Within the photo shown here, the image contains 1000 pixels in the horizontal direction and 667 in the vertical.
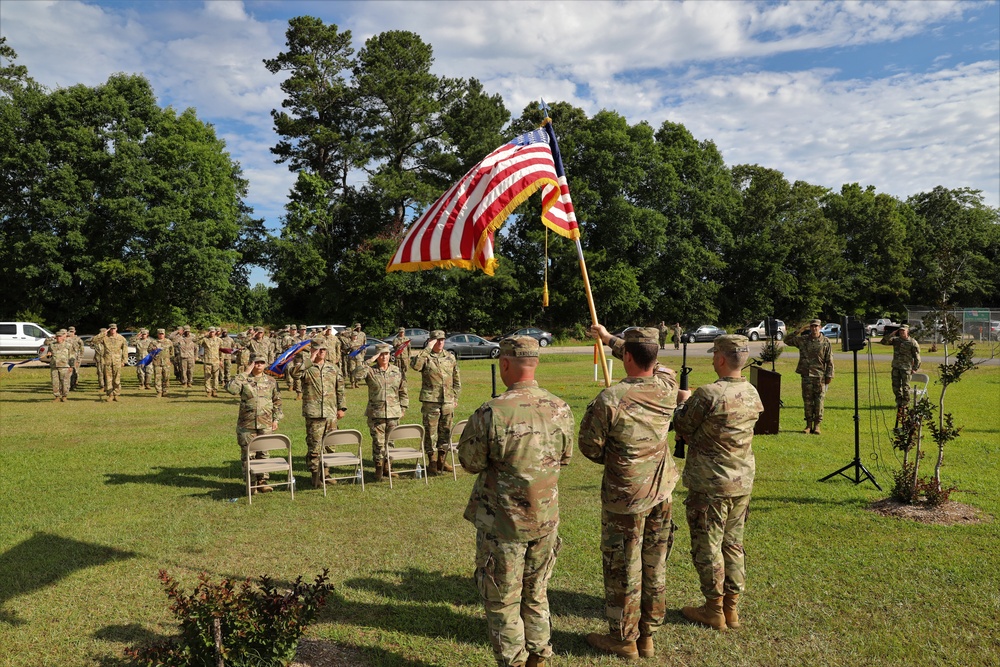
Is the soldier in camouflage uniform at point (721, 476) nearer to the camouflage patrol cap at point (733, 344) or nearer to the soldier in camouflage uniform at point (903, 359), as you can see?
the camouflage patrol cap at point (733, 344)

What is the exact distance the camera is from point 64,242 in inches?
1421

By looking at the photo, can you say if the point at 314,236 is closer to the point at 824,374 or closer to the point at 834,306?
the point at 824,374

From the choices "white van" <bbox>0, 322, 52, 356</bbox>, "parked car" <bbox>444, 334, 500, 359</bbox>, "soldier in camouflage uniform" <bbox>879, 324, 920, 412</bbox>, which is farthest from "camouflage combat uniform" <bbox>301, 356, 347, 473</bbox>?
"white van" <bbox>0, 322, 52, 356</bbox>

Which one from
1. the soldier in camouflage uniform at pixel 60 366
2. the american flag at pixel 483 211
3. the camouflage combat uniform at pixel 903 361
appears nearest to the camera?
the american flag at pixel 483 211

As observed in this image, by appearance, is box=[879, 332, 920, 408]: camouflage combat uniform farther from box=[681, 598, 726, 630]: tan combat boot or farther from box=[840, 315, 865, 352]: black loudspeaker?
box=[681, 598, 726, 630]: tan combat boot

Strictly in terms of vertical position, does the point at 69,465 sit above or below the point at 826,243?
below

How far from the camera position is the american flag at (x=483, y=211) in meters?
6.70

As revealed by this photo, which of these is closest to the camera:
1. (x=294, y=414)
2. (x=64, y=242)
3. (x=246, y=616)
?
(x=246, y=616)

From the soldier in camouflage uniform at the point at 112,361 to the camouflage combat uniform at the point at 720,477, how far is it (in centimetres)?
1810

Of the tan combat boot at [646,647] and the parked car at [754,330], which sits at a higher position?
the parked car at [754,330]

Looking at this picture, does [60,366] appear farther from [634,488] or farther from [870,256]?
[870,256]

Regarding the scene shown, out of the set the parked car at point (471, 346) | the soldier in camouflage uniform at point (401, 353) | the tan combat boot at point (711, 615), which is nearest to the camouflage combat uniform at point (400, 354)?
the soldier in camouflage uniform at point (401, 353)

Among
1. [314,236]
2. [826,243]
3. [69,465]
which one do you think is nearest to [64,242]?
[314,236]

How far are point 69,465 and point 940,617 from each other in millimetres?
12327
